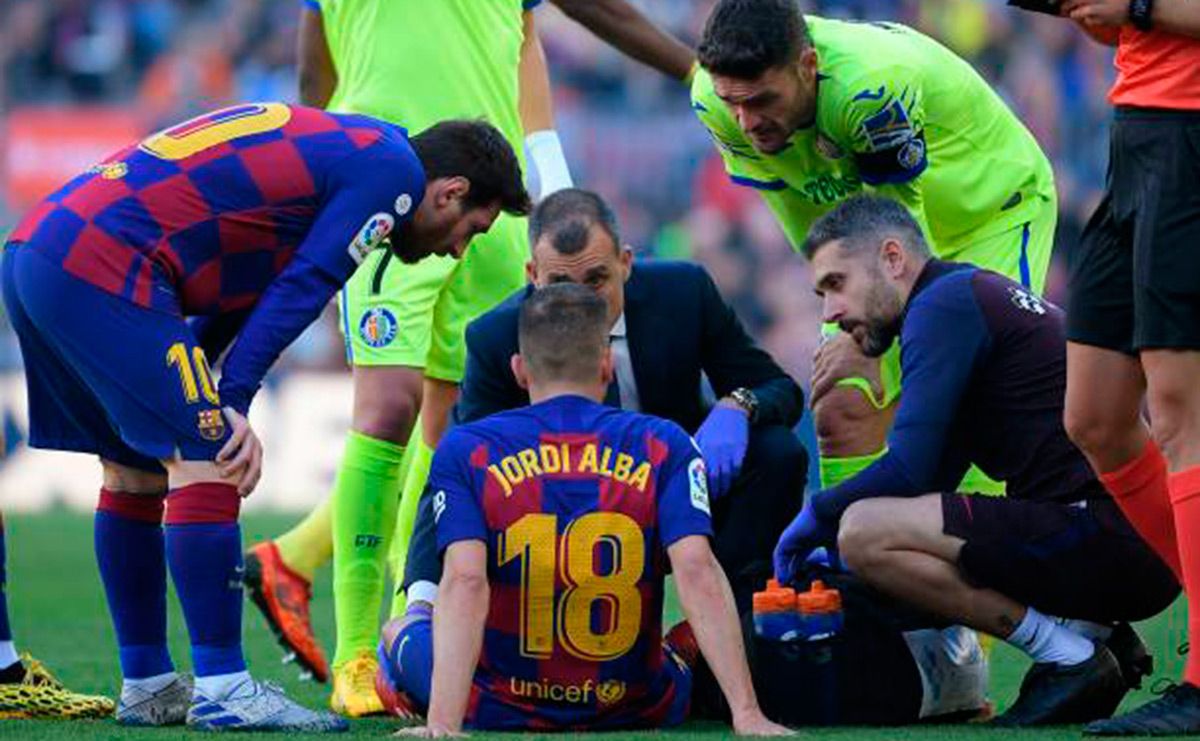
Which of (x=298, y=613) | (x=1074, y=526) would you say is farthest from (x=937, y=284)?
(x=298, y=613)

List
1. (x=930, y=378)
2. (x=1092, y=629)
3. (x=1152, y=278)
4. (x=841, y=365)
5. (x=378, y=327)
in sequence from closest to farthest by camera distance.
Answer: (x=1152, y=278)
(x=930, y=378)
(x=1092, y=629)
(x=378, y=327)
(x=841, y=365)

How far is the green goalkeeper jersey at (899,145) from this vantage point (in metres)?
6.46

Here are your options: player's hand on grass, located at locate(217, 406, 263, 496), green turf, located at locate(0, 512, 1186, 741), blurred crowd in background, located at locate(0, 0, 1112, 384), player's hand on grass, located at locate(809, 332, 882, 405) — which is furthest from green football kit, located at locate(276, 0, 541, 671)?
blurred crowd in background, located at locate(0, 0, 1112, 384)

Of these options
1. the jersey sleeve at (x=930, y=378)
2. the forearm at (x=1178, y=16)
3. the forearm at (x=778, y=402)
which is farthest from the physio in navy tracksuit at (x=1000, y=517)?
the forearm at (x=1178, y=16)

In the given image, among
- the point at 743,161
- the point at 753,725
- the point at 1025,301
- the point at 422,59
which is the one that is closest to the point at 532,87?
the point at 422,59

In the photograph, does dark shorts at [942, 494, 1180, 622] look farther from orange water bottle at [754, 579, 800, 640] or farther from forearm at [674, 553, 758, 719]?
forearm at [674, 553, 758, 719]

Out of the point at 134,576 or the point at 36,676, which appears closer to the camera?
the point at 134,576

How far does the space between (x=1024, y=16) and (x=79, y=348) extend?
44.8 ft

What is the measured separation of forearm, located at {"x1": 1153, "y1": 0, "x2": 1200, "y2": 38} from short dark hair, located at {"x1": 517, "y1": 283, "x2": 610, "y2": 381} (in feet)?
4.46

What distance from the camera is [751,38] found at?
20.5 feet

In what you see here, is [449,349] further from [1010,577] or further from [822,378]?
[1010,577]

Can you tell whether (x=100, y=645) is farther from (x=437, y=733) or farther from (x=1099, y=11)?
(x=1099, y=11)

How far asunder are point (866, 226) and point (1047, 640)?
1107 mm

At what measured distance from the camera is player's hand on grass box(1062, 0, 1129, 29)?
4934mm
